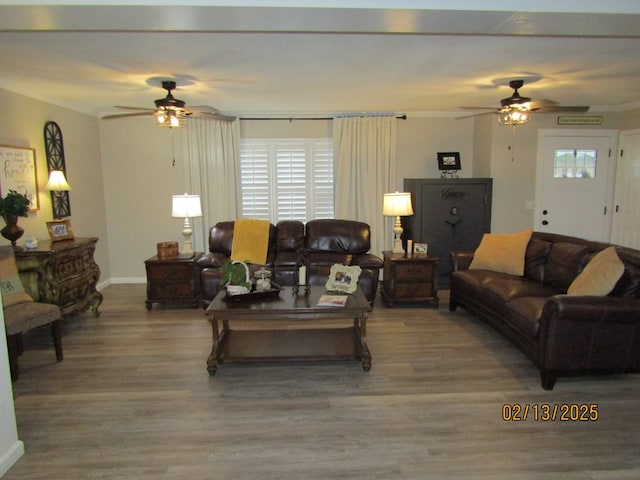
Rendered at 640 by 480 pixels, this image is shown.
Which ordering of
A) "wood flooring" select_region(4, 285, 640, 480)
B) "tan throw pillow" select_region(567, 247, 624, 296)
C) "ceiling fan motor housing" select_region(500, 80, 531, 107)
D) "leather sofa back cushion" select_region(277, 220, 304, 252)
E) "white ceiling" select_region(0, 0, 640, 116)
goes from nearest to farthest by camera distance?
1. "white ceiling" select_region(0, 0, 640, 116)
2. "wood flooring" select_region(4, 285, 640, 480)
3. "tan throw pillow" select_region(567, 247, 624, 296)
4. "ceiling fan motor housing" select_region(500, 80, 531, 107)
5. "leather sofa back cushion" select_region(277, 220, 304, 252)

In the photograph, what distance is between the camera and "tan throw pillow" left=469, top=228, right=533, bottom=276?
441 centimetres

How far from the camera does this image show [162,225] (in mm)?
6141

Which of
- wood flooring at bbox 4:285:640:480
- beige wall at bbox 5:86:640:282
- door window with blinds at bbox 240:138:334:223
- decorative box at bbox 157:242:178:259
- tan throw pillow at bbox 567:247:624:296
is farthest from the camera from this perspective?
door window with blinds at bbox 240:138:334:223

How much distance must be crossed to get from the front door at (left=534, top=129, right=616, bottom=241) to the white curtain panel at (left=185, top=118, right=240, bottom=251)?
4344 millimetres

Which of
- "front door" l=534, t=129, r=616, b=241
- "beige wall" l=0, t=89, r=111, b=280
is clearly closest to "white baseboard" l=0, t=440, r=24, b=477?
"beige wall" l=0, t=89, r=111, b=280

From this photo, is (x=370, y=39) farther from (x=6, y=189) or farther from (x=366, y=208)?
(x=6, y=189)

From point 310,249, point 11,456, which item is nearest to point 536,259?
point 310,249

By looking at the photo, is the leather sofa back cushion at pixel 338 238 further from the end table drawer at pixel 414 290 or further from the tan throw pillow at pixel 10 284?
the tan throw pillow at pixel 10 284

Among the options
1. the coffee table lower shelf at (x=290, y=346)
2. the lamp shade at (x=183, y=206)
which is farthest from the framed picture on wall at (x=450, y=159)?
the lamp shade at (x=183, y=206)

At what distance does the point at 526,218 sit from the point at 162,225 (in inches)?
210

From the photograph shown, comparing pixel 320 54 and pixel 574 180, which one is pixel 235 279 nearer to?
pixel 320 54

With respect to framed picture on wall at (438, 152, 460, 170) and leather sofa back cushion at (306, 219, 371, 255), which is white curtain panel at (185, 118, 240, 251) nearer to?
leather sofa back cushion at (306, 219, 371, 255)

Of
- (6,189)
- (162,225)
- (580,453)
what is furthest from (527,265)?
(6,189)
